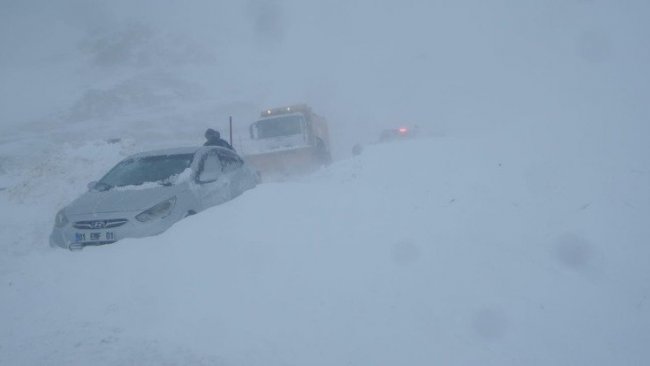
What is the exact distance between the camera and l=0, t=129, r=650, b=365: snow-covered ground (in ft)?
15.5

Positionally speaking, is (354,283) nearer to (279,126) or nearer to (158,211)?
(158,211)

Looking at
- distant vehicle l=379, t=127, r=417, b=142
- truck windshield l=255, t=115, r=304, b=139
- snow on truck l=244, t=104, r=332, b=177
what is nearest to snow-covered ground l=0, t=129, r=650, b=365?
snow on truck l=244, t=104, r=332, b=177

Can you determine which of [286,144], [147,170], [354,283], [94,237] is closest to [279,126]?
[286,144]

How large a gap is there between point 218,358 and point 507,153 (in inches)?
336

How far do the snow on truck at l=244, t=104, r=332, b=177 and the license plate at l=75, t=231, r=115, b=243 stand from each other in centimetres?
1004

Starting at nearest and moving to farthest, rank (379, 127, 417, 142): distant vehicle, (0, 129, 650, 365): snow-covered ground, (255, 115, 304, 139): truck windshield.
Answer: (0, 129, 650, 365): snow-covered ground, (255, 115, 304, 139): truck windshield, (379, 127, 417, 142): distant vehicle

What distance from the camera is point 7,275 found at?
234 inches

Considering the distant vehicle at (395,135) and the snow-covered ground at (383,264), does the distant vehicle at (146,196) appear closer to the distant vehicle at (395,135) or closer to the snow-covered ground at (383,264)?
the snow-covered ground at (383,264)

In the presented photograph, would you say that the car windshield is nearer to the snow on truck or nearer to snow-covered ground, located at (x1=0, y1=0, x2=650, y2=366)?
snow-covered ground, located at (x1=0, y1=0, x2=650, y2=366)

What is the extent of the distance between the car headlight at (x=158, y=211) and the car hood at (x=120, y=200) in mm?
56

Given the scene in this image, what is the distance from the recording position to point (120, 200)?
712 cm

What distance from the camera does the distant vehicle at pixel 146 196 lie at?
22.0 ft

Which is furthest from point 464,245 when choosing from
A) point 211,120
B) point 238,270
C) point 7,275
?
point 211,120

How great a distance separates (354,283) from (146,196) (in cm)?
348
